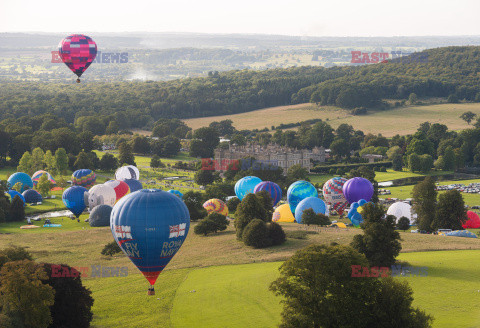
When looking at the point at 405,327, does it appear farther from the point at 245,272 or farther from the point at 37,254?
the point at 37,254

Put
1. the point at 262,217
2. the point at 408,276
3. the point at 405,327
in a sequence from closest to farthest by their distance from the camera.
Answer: the point at 405,327 → the point at 408,276 → the point at 262,217

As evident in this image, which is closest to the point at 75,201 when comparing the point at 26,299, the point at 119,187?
the point at 119,187

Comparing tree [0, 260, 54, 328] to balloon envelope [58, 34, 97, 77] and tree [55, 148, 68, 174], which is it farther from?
tree [55, 148, 68, 174]

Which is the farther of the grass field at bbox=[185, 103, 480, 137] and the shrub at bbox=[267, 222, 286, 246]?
the grass field at bbox=[185, 103, 480, 137]

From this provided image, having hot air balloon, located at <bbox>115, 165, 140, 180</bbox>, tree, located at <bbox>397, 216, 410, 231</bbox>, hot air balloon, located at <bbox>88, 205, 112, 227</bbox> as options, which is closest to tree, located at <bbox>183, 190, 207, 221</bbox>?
hot air balloon, located at <bbox>88, 205, 112, 227</bbox>

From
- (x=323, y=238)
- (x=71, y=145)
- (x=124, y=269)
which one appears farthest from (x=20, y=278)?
(x=71, y=145)

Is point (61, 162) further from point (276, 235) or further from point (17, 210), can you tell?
point (276, 235)

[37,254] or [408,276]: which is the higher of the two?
[408,276]
